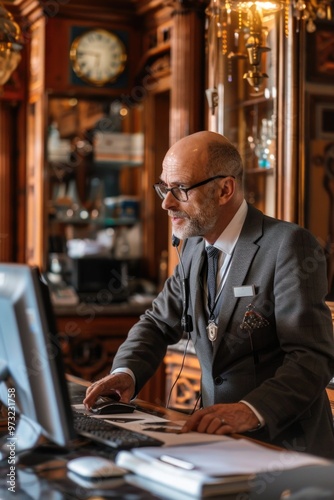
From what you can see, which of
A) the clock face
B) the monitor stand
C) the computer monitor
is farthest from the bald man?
Result: the clock face

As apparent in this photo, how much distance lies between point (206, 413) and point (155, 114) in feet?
15.7

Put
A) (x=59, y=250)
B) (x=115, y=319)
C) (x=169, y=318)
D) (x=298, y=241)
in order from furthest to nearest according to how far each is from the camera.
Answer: (x=59, y=250), (x=115, y=319), (x=169, y=318), (x=298, y=241)

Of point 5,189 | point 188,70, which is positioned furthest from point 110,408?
point 5,189

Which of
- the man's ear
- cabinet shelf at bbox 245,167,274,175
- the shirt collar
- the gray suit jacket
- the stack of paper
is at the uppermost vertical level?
cabinet shelf at bbox 245,167,274,175

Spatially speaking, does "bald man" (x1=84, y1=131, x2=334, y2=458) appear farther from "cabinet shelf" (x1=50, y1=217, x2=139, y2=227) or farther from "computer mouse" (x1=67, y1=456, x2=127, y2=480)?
"cabinet shelf" (x1=50, y1=217, x2=139, y2=227)

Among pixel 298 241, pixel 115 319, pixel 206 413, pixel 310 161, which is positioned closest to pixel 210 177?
pixel 298 241

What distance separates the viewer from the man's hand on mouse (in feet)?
8.39

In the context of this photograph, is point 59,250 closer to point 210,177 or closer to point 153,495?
point 210,177

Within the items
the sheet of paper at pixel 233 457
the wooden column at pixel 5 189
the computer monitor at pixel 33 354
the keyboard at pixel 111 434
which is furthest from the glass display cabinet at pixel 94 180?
the sheet of paper at pixel 233 457

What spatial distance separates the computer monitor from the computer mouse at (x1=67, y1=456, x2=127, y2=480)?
5 centimetres

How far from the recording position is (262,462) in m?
1.81

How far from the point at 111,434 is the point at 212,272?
839mm

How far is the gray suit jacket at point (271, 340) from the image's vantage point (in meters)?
2.40

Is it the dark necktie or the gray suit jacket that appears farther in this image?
the dark necktie
